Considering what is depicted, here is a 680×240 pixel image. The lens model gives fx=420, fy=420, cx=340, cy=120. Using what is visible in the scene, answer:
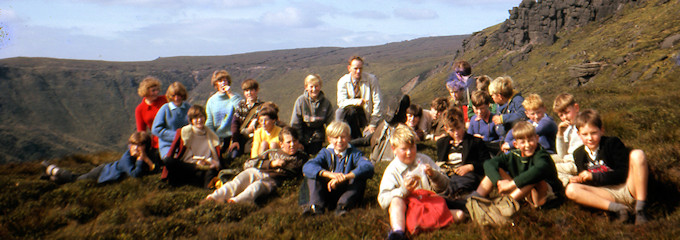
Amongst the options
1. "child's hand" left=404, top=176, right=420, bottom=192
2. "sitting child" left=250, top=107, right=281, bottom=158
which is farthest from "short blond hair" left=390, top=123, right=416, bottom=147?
"sitting child" left=250, top=107, right=281, bottom=158

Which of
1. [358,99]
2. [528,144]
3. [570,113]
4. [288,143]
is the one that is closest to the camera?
[528,144]

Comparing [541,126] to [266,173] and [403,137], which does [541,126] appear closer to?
[403,137]

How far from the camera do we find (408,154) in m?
5.78

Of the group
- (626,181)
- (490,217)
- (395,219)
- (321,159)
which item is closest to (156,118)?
(321,159)

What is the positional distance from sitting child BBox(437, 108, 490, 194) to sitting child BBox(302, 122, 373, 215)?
1.45 metres

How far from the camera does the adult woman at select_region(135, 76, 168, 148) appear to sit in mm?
9859

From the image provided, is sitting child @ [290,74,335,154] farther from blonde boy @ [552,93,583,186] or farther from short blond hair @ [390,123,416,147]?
blonde boy @ [552,93,583,186]

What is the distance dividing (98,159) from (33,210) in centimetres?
468

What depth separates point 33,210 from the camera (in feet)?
23.7

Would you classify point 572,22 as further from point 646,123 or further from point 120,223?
point 120,223

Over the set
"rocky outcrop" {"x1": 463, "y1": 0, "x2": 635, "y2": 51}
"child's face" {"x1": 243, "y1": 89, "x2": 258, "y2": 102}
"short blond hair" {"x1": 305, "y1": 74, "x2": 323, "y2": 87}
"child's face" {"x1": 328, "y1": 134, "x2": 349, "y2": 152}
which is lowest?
"child's face" {"x1": 328, "y1": 134, "x2": 349, "y2": 152}

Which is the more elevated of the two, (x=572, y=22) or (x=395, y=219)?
(x=572, y=22)

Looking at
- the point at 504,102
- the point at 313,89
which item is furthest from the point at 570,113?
the point at 313,89

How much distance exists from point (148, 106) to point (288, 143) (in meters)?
4.33
